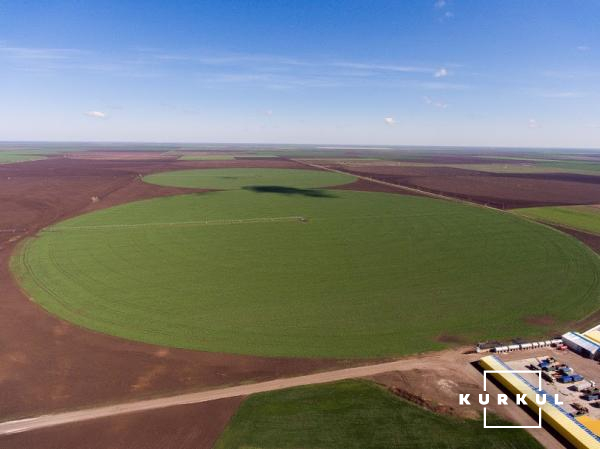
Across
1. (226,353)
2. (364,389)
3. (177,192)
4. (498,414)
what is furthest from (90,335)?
(177,192)

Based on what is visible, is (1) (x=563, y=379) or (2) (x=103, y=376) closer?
(1) (x=563, y=379)

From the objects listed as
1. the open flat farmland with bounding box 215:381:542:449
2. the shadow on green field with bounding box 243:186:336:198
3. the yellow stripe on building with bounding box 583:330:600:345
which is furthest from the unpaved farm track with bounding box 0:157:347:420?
the shadow on green field with bounding box 243:186:336:198

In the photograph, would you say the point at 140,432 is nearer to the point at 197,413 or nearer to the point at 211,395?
the point at 197,413

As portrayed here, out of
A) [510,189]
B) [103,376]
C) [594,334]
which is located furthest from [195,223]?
[510,189]

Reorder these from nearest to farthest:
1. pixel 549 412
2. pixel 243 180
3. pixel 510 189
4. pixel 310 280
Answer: pixel 549 412, pixel 310 280, pixel 510 189, pixel 243 180

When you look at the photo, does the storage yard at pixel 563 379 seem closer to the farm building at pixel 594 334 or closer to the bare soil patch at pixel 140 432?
the farm building at pixel 594 334

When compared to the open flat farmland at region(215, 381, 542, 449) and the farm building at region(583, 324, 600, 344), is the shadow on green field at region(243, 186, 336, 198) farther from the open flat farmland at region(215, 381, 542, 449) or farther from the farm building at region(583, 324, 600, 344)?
the open flat farmland at region(215, 381, 542, 449)
